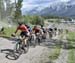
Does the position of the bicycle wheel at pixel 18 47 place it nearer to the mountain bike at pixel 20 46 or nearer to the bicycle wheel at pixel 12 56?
the mountain bike at pixel 20 46

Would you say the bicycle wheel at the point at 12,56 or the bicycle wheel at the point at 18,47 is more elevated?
the bicycle wheel at the point at 18,47

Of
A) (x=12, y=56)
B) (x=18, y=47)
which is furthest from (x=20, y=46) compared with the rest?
(x=12, y=56)

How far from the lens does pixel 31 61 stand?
725 inches

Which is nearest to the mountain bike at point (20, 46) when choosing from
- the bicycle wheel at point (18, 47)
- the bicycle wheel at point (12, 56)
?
the bicycle wheel at point (18, 47)

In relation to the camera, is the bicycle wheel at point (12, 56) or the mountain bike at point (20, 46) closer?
the bicycle wheel at point (12, 56)

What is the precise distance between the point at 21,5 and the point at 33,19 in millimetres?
12472

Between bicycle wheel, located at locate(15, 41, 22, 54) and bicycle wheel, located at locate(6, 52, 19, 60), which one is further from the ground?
bicycle wheel, located at locate(15, 41, 22, 54)

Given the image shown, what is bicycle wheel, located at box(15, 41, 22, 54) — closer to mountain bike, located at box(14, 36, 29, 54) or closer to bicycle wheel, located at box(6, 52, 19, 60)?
mountain bike, located at box(14, 36, 29, 54)

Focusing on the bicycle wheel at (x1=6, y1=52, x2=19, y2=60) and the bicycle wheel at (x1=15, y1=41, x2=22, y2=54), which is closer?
the bicycle wheel at (x1=6, y1=52, x2=19, y2=60)

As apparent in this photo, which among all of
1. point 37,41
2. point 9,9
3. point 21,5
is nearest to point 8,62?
point 37,41

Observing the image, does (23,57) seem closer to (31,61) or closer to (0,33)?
(31,61)

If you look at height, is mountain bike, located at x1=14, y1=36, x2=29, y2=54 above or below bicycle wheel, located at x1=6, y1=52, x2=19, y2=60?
above

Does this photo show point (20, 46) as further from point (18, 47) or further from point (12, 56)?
point (12, 56)

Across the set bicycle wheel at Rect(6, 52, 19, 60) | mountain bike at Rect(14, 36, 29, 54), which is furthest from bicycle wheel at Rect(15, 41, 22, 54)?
bicycle wheel at Rect(6, 52, 19, 60)
